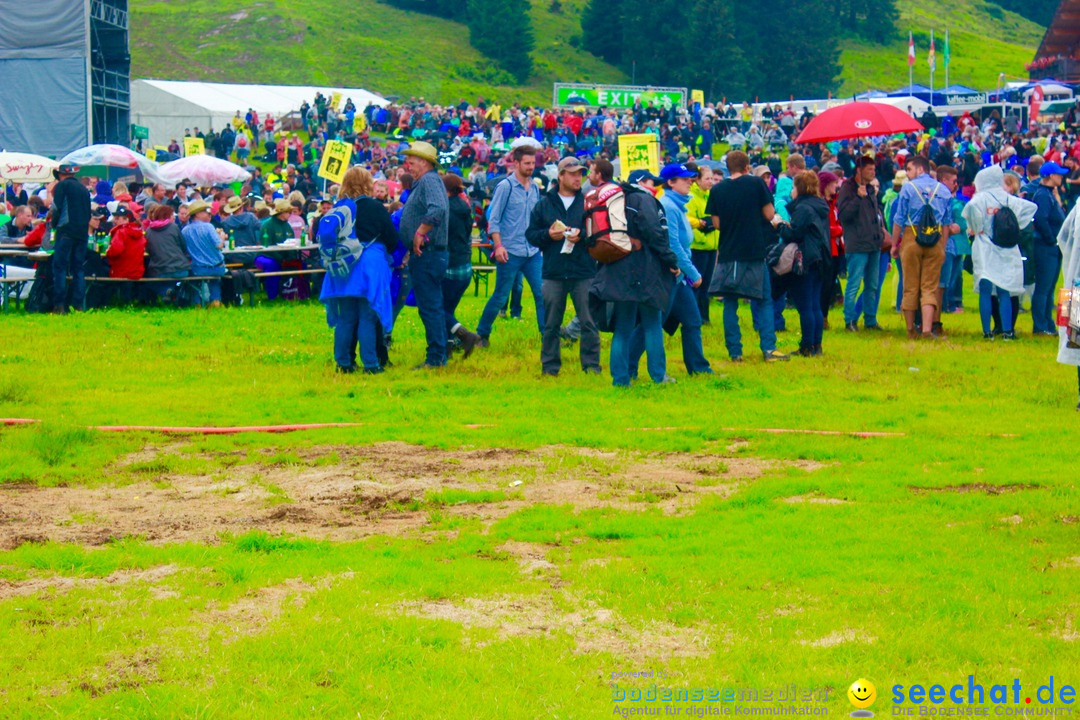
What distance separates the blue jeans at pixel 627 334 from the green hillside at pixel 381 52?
67164 mm

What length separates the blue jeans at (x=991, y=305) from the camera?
1513cm

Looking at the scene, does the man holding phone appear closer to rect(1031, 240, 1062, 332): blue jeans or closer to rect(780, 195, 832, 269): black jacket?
rect(780, 195, 832, 269): black jacket

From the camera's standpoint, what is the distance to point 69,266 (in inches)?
731

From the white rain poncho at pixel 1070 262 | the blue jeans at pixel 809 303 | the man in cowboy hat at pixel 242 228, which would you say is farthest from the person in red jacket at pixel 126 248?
the white rain poncho at pixel 1070 262

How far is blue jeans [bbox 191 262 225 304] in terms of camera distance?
62.3 feet

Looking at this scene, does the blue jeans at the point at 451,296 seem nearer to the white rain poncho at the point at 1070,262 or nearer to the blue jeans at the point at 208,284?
the blue jeans at the point at 208,284

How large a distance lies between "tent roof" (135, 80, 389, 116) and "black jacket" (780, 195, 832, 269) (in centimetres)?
4410

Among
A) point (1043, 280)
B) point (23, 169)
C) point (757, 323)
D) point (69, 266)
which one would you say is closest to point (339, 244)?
point (757, 323)

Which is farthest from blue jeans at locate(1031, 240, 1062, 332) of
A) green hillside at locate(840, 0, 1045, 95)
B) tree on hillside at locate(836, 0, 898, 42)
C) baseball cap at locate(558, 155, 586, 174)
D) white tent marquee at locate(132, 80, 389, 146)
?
tree on hillside at locate(836, 0, 898, 42)

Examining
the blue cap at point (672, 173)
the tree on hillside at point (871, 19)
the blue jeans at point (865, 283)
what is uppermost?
the tree on hillside at point (871, 19)

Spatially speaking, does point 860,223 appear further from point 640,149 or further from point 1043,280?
point 640,149

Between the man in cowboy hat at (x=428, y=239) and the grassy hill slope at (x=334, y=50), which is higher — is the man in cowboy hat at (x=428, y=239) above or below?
below

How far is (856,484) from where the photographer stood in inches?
317

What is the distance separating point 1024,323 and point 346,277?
9.29 meters
